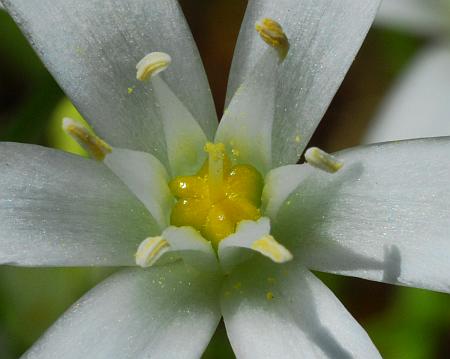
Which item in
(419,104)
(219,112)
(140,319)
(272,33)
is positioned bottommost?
(219,112)

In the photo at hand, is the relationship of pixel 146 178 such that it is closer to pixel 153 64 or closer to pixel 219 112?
pixel 153 64

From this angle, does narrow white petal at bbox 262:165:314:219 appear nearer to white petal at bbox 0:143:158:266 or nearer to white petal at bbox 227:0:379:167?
white petal at bbox 227:0:379:167

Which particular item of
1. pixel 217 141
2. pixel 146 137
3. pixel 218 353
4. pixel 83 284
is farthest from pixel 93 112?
pixel 218 353

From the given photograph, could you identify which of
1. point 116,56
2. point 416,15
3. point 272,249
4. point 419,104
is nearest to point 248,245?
point 272,249

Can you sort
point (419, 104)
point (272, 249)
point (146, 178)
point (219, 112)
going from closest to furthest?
point (272, 249)
point (146, 178)
point (419, 104)
point (219, 112)

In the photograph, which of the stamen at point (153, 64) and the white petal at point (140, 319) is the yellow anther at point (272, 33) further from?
the white petal at point (140, 319)

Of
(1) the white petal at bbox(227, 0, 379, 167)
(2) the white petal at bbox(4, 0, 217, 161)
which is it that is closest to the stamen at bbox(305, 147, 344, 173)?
(1) the white petal at bbox(227, 0, 379, 167)
